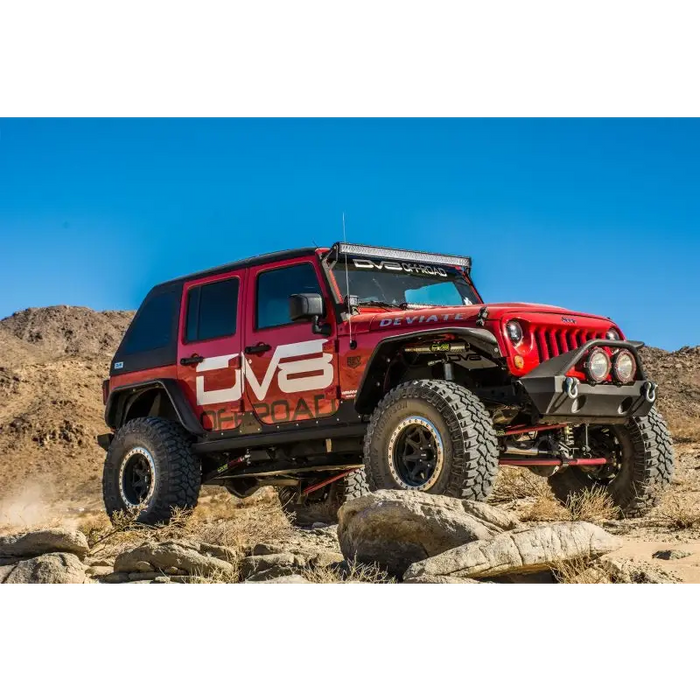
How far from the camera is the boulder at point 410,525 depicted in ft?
19.5

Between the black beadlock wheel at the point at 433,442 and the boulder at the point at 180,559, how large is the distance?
4.31ft

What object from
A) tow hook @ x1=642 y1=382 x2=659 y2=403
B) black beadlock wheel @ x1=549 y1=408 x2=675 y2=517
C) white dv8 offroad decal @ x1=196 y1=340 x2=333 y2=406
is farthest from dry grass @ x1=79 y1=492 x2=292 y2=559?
tow hook @ x1=642 y1=382 x2=659 y2=403

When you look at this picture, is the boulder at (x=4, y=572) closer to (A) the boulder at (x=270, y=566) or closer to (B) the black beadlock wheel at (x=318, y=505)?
(A) the boulder at (x=270, y=566)

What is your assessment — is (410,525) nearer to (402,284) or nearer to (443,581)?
(443,581)

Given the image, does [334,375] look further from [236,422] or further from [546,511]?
[546,511]

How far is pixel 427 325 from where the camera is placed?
7.72 m

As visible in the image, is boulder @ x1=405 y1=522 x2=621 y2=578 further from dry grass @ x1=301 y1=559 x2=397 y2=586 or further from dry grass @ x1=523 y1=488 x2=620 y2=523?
dry grass @ x1=523 y1=488 x2=620 y2=523

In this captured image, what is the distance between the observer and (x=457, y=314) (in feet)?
25.0

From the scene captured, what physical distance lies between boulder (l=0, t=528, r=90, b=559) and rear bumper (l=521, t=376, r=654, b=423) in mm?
3301

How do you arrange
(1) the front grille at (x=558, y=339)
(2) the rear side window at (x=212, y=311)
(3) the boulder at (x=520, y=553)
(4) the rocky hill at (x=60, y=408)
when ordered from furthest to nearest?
(4) the rocky hill at (x=60, y=408) < (2) the rear side window at (x=212, y=311) < (1) the front grille at (x=558, y=339) < (3) the boulder at (x=520, y=553)

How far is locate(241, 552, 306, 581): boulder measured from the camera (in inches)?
243

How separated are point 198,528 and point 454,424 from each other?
2972 millimetres

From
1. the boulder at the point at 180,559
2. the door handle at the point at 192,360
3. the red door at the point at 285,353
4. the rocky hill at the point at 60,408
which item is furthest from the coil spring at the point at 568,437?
the rocky hill at the point at 60,408
